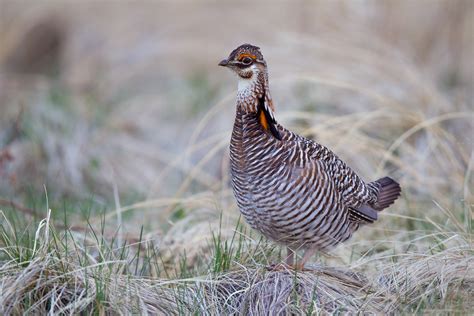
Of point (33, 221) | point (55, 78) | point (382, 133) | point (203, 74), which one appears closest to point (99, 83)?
point (55, 78)

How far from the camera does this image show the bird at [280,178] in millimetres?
3889

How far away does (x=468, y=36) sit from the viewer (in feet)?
29.3

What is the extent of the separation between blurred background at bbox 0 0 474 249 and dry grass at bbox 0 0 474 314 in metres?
0.02

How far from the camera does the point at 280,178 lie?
3889mm

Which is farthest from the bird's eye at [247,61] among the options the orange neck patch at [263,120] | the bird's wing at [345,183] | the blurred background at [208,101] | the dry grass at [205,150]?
the blurred background at [208,101]

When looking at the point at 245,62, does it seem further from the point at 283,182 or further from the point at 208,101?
the point at 208,101

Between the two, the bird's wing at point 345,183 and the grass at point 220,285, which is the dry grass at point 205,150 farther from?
the bird's wing at point 345,183

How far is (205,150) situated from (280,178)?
13.1 ft

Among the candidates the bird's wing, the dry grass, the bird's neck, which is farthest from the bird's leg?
the bird's neck

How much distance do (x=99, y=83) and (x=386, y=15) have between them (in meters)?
3.32

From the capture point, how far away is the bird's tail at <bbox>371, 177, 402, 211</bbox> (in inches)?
179

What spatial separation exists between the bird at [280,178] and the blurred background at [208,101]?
0.93 meters

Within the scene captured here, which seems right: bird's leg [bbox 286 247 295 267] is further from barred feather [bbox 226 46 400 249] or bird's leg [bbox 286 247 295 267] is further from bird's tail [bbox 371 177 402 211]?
bird's tail [bbox 371 177 402 211]

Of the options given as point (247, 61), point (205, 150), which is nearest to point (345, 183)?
point (247, 61)
